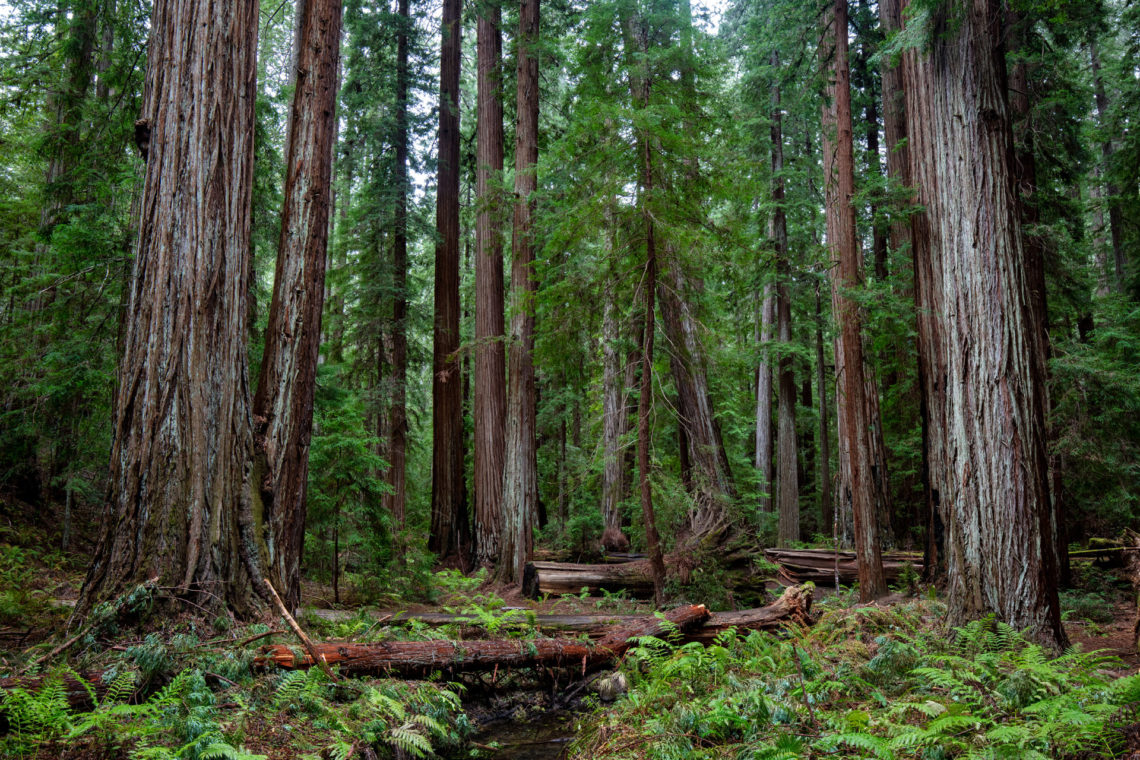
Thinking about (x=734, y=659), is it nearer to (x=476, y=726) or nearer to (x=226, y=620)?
(x=476, y=726)

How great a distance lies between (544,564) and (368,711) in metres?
6.33

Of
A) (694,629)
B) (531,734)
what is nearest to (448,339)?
(694,629)

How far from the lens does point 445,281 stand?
14320mm

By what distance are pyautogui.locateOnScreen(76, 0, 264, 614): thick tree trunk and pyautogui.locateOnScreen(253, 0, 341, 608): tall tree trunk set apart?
1.23ft

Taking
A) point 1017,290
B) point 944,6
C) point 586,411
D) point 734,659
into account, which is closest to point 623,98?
point 944,6

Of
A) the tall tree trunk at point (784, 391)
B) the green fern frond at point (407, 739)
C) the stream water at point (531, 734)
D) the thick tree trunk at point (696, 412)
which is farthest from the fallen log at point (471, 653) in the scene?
the tall tree trunk at point (784, 391)

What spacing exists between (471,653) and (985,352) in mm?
5713

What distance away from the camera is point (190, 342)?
16.9 feet

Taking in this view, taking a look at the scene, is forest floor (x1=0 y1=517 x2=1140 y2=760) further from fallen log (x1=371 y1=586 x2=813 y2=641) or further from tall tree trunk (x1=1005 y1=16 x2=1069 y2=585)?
tall tree trunk (x1=1005 y1=16 x2=1069 y2=585)

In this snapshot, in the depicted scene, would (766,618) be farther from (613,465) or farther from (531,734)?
(613,465)

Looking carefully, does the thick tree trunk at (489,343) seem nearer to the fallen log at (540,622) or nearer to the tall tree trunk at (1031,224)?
the fallen log at (540,622)

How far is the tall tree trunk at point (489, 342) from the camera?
12.3m

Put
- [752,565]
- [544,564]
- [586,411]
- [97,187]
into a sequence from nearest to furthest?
[97,187] → [752,565] → [544,564] → [586,411]

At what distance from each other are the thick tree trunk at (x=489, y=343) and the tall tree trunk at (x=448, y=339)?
101cm
